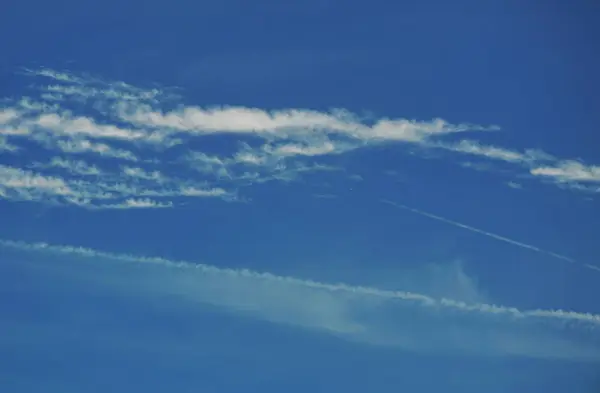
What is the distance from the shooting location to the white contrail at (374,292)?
2680mm

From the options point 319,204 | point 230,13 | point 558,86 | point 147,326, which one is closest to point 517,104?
point 558,86

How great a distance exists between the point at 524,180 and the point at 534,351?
59cm

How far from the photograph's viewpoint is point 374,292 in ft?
8.96

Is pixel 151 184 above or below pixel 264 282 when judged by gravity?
above

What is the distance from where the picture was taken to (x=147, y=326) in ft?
8.70

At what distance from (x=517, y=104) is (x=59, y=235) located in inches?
63.8

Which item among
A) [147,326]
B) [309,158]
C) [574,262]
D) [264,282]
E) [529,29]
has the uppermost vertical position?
[529,29]

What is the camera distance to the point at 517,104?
282 cm

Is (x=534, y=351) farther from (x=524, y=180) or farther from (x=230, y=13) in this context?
(x=230, y=13)

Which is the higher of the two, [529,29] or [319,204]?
[529,29]

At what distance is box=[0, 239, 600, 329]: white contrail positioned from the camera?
8.79 ft

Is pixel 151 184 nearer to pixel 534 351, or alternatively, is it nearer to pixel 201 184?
pixel 201 184

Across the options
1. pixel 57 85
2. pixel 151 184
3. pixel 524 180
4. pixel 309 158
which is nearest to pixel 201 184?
pixel 151 184

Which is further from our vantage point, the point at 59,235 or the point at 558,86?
the point at 558,86
